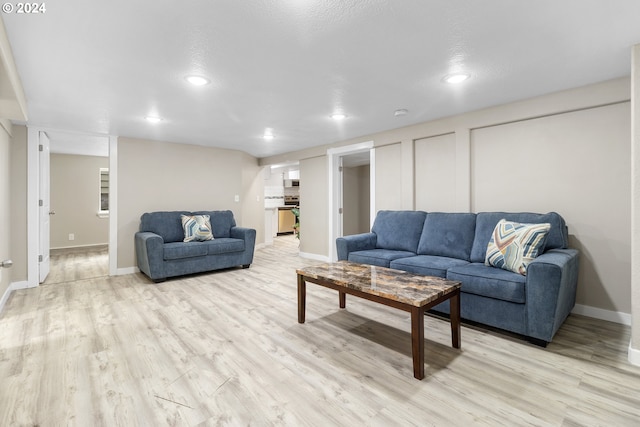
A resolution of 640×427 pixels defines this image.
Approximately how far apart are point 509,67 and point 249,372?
9.53 feet

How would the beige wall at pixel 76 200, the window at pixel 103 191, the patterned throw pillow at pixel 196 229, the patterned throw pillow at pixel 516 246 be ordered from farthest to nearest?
1. the window at pixel 103 191
2. the beige wall at pixel 76 200
3. the patterned throw pillow at pixel 196 229
4. the patterned throw pillow at pixel 516 246

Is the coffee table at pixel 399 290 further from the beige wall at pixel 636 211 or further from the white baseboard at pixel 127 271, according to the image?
the white baseboard at pixel 127 271

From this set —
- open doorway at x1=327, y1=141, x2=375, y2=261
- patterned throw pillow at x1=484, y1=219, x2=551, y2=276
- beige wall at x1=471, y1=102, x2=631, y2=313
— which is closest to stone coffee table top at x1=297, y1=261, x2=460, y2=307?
patterned throw pillow at x1=484, y1=219, x2=551, y2=276

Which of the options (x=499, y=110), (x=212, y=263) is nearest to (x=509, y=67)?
(x=499, y=110)

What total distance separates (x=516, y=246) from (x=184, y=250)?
152 inches

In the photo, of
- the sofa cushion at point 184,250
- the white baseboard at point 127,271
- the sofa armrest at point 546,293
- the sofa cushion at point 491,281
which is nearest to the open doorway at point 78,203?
the white baseboard at point 127,271

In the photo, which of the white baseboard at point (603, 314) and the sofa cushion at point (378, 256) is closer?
the white baseboard at point (603, 314)

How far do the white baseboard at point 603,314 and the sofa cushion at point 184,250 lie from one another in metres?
4.37

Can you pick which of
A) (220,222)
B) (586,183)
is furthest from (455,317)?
(220,222)

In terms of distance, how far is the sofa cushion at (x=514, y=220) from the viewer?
8.99ft

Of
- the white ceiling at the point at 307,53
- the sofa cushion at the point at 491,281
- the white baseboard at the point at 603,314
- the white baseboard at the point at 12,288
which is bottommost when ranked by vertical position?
the white baseboard at the point at 603,314

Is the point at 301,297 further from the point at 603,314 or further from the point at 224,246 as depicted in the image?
the point at 603,314

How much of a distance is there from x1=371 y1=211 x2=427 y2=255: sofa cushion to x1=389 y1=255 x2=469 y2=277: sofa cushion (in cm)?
48

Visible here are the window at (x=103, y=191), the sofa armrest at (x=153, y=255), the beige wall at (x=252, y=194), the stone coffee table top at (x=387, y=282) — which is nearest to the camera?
the stone coffee table top at (x=387, y=282)
